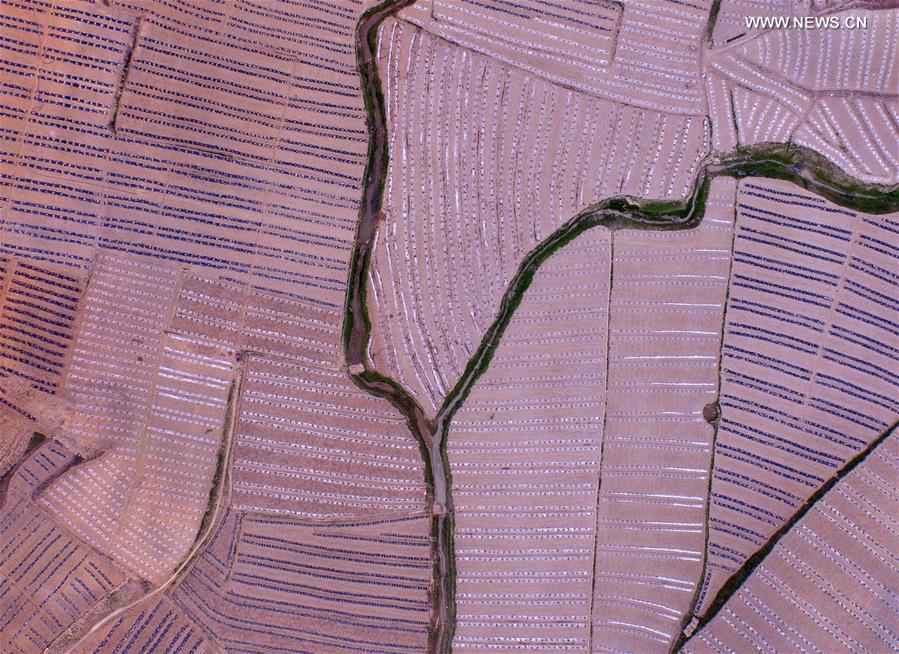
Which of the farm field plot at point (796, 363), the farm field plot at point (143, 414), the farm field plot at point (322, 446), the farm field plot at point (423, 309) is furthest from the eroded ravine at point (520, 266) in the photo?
the farm field plot at point (143, 414)

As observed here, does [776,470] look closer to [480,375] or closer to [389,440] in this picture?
[480,375]

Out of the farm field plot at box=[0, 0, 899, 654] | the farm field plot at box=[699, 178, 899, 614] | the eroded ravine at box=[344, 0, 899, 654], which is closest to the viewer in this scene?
the farm field plot at box=[699, 178, 899, 614]

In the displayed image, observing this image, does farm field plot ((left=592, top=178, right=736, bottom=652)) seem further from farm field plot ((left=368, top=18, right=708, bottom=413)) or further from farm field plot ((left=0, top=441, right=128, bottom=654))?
farm field plot ((left=0, top=441, right=128, bottom=654))

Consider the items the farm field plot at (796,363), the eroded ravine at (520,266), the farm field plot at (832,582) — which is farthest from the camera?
the eroded ravine at (520,266)

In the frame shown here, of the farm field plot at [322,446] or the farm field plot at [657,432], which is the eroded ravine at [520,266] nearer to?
the farm field plot at [322,446]

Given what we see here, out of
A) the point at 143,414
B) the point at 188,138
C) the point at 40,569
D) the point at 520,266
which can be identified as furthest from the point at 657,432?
the point at 40,569

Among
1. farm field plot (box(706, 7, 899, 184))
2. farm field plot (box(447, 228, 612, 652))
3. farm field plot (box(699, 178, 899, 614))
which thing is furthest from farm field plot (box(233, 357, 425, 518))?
farm field plot (box(706, 7, 899, 184))

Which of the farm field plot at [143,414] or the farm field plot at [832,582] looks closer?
the farm field plot at [832,582]

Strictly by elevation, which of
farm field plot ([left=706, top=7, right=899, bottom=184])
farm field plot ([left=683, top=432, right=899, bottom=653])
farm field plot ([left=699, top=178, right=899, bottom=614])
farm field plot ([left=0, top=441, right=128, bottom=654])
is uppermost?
farm field plot ([left=706, top=7, right=899, bottom=184])

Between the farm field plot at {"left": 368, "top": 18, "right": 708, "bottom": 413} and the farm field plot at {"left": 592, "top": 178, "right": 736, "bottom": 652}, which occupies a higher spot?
the farm field plot at {"left": 368, "top": 18, "right": 708, "bottom": 413}

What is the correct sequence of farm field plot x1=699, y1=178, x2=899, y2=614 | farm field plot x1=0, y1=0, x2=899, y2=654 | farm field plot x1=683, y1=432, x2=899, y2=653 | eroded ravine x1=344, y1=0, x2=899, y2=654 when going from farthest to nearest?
eroded ravine x1=344, y1=0, x2=899, y2=654
farm field plot x1=0, y1=0, x2=899, y2=654
farm field plot x1=699, y1=178, x2=899, y2=614
farm field plot x1=683, y1=432, x2=899, y2=653
